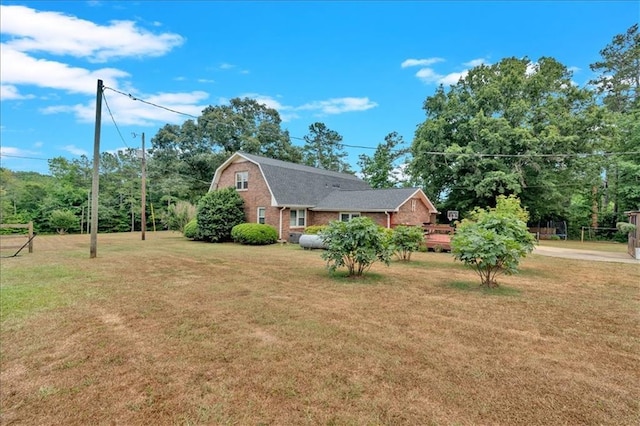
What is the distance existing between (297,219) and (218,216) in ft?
15.8

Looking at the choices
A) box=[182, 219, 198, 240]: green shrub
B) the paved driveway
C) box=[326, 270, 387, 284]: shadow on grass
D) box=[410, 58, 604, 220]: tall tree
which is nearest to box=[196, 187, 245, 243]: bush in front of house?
box=[182, 219, 198, 240]: green shrub

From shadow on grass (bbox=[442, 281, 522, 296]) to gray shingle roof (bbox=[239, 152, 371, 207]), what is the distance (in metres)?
12.5

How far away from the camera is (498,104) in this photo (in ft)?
74.5

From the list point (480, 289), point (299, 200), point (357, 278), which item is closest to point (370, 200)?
point (299, 200)

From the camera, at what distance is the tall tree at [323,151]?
43.5m

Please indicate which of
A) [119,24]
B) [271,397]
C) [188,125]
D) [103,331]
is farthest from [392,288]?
[188,125]

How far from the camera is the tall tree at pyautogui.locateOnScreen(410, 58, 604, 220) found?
2105 cm

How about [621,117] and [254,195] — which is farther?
[621,117]

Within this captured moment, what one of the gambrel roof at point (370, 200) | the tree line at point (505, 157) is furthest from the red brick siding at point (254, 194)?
the tree line at point (505, 157)

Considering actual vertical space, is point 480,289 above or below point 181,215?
below

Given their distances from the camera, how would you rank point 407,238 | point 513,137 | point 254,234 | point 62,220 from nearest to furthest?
1. point 407,238
2. point 254,234
3. point 513,137
4. point 62,220

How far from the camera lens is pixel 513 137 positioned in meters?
21.1

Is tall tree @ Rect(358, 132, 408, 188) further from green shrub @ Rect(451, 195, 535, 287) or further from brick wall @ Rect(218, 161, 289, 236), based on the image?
green shrub @ Rect(451, 195, 535, 287)

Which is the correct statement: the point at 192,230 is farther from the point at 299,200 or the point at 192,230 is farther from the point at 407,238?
the point at 407,238
